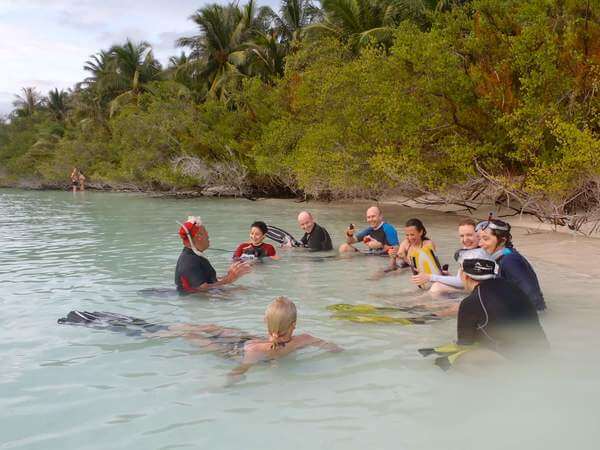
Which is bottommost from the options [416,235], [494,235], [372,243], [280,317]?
[280,317]

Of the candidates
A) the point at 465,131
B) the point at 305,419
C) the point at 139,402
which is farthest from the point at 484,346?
the point at 465,131

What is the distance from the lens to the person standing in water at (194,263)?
23.9 ft

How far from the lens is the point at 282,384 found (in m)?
4.64

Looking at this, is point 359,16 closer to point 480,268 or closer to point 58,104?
point 480,268

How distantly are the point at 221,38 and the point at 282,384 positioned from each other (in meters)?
38.9

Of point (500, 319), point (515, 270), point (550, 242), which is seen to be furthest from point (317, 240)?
point (500, 319)

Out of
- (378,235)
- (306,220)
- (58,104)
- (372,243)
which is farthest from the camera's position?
(58,104)

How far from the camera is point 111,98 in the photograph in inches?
2028

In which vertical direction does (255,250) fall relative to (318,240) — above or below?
below

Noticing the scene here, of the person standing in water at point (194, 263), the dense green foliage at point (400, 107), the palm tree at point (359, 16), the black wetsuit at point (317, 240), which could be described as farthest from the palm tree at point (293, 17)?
the person standing in water at point (194, 263)

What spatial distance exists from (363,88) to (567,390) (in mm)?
14480

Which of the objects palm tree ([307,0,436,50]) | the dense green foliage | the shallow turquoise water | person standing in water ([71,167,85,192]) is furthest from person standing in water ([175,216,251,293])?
person standing in water ([71,167,85,192])

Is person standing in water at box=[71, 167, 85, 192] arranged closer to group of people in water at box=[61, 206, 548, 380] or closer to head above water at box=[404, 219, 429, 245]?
group of people in water at box=[61, 206, 548, 380]

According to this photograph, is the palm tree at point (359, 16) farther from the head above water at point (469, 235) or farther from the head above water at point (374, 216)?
the head above water at point (469, 235)
